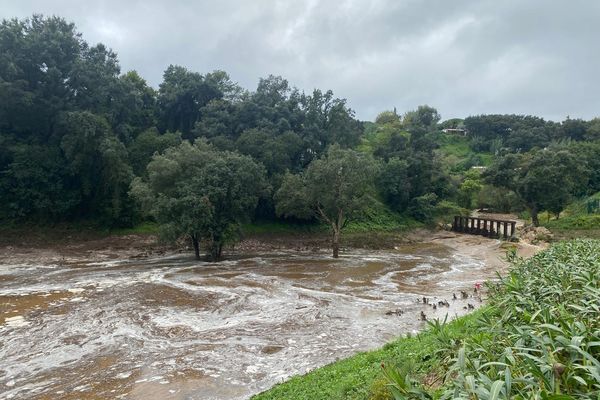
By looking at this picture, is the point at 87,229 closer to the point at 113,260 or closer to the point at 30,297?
the point at 113,260

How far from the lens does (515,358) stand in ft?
13.9

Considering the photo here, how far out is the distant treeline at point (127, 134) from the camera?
37.0 m

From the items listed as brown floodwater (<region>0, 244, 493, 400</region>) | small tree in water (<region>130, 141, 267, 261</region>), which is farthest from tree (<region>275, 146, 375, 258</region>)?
brown floodwater (<region>0, 244, 493, 400</region>)

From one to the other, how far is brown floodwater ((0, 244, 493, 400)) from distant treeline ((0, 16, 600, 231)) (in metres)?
9.90

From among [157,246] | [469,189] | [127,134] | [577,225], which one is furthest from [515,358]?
[469,189]

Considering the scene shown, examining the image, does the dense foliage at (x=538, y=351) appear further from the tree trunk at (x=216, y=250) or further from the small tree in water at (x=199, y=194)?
the tree trunk at (x=216, y=250)

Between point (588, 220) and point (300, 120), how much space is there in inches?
1231

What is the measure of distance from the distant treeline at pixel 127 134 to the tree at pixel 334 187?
1.73m

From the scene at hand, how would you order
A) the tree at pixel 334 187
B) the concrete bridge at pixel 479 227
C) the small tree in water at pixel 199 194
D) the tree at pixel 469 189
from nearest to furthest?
the small tree in water at pixel 199 194, the tree at pixel 334 187, the concrete bridge at pixel 479 227, the tree at pixel 469 189

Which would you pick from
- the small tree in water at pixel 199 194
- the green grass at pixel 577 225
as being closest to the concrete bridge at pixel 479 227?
the green grass at pixel 577 225

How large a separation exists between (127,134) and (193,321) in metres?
30.2

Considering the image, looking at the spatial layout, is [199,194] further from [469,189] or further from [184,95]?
[469,189]

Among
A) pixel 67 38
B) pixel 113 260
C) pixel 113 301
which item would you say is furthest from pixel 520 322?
pixel 67 38

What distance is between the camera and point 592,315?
4805 millimetres
